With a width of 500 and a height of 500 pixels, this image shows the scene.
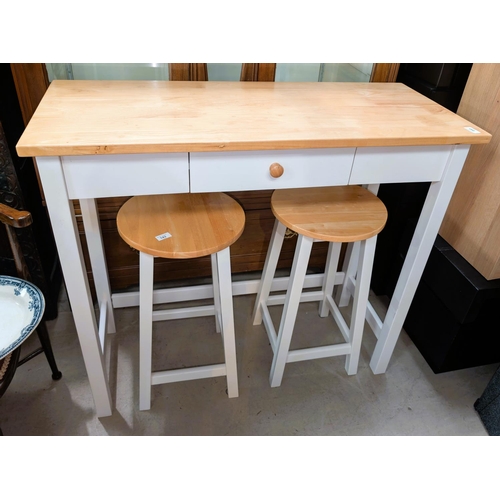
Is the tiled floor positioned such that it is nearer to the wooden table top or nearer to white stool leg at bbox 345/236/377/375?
white stool leg at bbox 345/236/377/375

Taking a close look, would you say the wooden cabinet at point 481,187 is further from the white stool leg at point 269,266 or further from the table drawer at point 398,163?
the white stool leg at point 269,266

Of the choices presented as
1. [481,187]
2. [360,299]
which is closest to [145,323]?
[360,299]

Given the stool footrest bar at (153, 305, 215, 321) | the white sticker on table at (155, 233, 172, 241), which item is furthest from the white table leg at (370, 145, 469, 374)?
the white sticker on table at (155, 233, 172, 241)

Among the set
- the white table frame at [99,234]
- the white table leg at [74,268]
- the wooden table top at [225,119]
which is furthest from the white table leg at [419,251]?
the white table leg at [74,268]

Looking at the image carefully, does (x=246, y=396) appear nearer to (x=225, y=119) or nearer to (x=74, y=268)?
(x=74, y=268)

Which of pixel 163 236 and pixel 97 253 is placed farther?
pixel 97 253

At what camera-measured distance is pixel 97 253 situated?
4.95 feet

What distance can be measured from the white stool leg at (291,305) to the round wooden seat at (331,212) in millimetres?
50

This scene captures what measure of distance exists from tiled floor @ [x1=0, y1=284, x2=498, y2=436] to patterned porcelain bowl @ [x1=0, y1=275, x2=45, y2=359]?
0.41 m

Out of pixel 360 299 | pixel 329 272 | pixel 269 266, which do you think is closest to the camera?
pixel 360 299

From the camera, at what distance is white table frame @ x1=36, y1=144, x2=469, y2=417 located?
101cm

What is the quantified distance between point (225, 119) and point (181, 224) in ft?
1.06

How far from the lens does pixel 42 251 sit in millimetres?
1654
